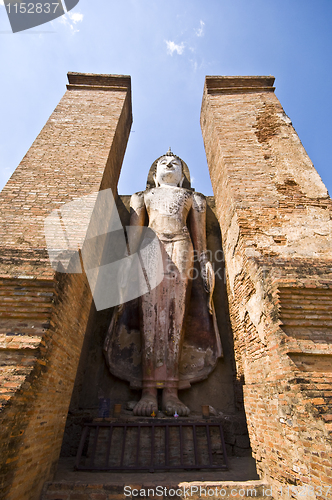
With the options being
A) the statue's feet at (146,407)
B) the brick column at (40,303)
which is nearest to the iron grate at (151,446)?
the statue's feet at (146,407)

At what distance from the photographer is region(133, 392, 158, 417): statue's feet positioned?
3.80m

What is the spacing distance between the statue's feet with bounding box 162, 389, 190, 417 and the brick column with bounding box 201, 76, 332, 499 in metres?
0.90

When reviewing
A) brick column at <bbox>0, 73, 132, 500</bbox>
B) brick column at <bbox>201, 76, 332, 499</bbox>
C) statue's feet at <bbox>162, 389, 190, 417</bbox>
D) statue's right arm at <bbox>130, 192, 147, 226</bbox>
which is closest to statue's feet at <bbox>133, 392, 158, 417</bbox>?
statue's feet at <bbox>162, 389, 190, 417</bbox>

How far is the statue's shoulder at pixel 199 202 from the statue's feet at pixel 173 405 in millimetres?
3464

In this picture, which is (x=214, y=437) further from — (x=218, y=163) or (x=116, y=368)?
(x=218, y=163)

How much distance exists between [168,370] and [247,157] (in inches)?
162

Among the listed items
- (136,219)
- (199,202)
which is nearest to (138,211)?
(136,219)

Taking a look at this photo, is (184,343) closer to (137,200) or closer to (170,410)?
(170,410)

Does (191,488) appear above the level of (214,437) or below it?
below

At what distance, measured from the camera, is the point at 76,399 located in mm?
4371

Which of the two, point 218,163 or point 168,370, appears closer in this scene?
point 168,370

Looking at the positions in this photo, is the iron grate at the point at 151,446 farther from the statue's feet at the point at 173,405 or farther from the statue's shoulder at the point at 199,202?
the statue's shoulder at the point at 199,202

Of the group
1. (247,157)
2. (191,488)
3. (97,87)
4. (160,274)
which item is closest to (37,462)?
(191,488)

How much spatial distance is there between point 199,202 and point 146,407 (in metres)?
3.91
